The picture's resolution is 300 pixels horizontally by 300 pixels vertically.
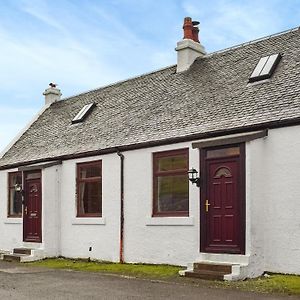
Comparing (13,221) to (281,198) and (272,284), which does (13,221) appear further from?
(272,284)

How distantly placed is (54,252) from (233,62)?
8.50 metres

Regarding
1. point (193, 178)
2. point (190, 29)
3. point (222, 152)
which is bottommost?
point (193, 178)

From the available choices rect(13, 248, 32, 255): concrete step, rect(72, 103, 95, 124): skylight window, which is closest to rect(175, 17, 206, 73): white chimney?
rect(72, 103, 95, 124): skylight window

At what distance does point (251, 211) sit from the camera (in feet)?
38.3

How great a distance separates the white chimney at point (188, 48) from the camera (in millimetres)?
18500

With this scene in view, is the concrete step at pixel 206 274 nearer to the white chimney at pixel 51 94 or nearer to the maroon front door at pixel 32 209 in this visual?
the maroon front door at pixel 32 209

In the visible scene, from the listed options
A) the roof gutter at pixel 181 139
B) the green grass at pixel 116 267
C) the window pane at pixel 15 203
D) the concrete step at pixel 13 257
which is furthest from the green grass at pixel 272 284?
the window pane at pixel 15 203

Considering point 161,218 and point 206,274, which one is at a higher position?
point 161,218

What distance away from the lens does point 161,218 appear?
14.2 metres

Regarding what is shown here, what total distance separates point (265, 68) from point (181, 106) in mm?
2707

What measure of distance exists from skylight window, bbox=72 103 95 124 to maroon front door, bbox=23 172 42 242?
8.76 feet

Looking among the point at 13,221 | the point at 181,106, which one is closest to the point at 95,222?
the point at 181,106

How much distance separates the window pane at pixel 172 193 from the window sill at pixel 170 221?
1.04ft

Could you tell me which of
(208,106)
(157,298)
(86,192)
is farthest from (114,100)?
(157,298)
